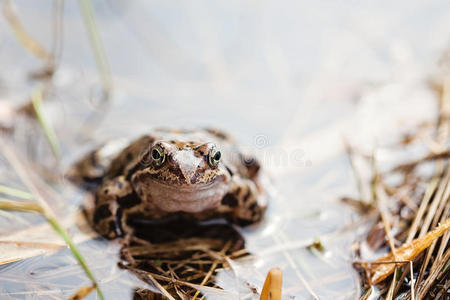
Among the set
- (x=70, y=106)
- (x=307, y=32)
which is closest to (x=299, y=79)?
(x=307, y=32)

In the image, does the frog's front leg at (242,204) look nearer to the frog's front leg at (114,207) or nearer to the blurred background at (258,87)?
the blurred background at (258,87)

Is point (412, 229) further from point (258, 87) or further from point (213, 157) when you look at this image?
point (258, 87)

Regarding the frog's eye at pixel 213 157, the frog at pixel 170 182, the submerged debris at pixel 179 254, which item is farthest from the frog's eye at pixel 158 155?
the submerged debris at pixel 179 254

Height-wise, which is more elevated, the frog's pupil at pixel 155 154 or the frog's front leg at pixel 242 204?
the frog's pupil at pixel 155 154

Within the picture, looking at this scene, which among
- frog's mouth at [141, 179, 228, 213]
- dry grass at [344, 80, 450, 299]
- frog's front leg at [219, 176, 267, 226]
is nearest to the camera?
dry grass at [344, 80, 450, 299]

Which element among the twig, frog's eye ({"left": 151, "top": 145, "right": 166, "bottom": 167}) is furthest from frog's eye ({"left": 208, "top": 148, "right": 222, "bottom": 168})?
the twig

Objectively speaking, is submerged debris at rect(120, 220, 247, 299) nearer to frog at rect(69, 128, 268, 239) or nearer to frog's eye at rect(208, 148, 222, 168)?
frog at rect(69, 128, 268, 239)

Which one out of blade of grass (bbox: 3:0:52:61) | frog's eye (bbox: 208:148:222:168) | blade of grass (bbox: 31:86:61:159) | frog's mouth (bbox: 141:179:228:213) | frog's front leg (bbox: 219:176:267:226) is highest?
blade of grass (bbox: 3:0:52:61)
